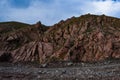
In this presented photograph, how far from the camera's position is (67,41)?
89188 mm

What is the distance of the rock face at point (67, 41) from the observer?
83.3 meters

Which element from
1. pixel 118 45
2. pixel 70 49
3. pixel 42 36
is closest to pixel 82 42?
pixel 70 49

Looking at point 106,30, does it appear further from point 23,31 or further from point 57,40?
point 23,31

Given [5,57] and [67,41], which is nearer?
[67,41]

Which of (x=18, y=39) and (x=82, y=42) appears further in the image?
(x=18, y=39)

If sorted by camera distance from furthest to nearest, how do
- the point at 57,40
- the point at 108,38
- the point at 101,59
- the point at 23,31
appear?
the point at 23,31 → the point at 57,40 → the point at 108,38 → the point at 101,59

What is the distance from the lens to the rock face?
83.3 m

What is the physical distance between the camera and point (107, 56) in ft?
262

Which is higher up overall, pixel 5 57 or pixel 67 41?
pixel 67 41

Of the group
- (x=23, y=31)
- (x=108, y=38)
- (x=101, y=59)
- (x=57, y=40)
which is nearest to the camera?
(x=101, y=59)

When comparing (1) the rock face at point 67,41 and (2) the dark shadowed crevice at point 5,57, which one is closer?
(1) the rock face at point 67,41

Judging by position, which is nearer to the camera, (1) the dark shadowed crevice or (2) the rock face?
(2) the rock face

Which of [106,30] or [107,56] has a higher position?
[106,30]

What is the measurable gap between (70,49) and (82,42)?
11.0 feet
